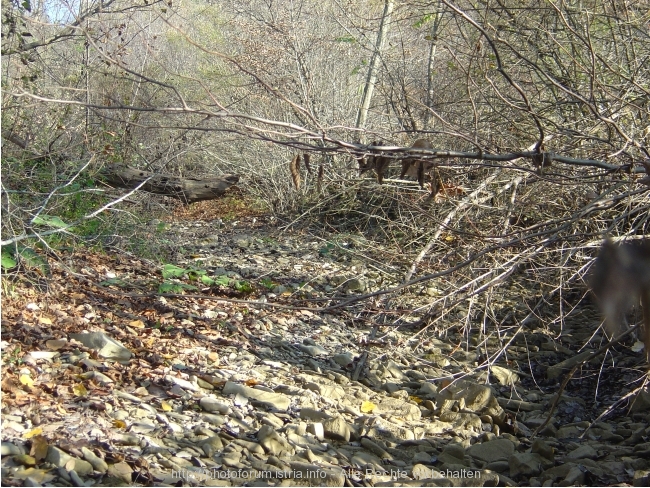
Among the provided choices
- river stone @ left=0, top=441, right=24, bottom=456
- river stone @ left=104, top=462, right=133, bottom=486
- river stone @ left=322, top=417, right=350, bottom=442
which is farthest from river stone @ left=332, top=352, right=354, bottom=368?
river stone @ left=0, top=441, right=24, bottom=456

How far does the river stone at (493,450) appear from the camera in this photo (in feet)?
12.1

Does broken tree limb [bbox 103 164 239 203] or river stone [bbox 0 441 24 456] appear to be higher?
broken tree limb [bbox 103 164 239 203]

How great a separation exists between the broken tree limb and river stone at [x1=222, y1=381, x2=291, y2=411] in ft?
13.0

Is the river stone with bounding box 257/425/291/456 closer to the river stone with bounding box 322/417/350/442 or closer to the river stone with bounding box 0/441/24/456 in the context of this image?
the river stone with bounding box 322/417/350/442

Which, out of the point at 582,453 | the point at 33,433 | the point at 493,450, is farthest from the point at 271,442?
the point at 582,453

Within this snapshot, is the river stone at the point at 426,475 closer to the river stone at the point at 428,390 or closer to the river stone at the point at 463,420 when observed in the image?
the river stone at the point at 463,420

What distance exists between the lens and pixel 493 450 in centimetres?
375

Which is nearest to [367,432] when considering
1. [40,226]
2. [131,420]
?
[131,420]

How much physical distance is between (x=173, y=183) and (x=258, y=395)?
4854 mm

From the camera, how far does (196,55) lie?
40.9ft

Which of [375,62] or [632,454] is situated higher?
[375,62]

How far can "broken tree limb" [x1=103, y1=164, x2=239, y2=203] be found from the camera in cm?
739

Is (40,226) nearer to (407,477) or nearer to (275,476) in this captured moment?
(275,476)

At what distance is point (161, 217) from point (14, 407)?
4972 mm
